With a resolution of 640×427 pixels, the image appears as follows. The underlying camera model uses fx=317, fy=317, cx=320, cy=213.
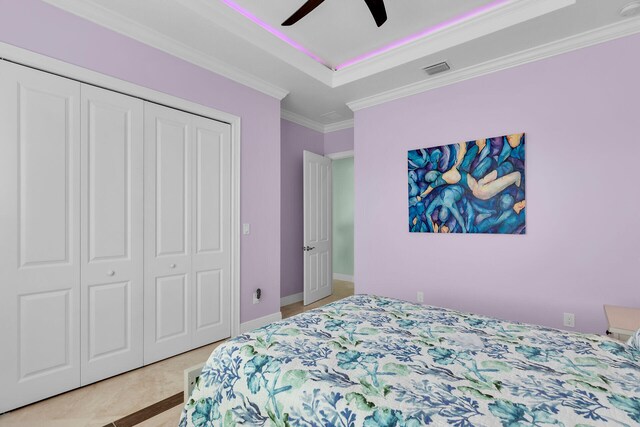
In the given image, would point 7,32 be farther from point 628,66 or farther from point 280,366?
point 628,66

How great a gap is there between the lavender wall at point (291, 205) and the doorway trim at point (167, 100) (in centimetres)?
120

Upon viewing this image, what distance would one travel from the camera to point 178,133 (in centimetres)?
278

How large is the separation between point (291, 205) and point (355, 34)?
7.69ft

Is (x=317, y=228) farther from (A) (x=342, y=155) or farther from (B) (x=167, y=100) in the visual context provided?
(B) (x=167, y=100)

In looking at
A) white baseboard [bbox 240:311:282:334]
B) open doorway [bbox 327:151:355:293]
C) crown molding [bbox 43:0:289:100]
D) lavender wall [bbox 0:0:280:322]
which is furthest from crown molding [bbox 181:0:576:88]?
open doorway [bbox 327:151:355:293]

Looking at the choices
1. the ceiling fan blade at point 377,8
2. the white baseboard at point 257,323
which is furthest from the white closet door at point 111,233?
the ceiling fan blade at point 377,8

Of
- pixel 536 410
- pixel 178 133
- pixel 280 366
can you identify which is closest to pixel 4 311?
pixel 178 133

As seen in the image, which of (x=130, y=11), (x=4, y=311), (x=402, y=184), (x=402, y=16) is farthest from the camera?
(x=402, y=184)

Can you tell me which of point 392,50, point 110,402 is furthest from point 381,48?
point 110,402

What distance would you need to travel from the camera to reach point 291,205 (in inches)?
177

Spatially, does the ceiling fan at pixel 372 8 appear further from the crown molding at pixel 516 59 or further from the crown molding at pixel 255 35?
the crown molding at pixel 516 59

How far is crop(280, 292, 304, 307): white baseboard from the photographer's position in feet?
14.5

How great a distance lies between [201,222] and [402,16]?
2492mm

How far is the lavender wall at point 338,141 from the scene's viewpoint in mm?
4793
